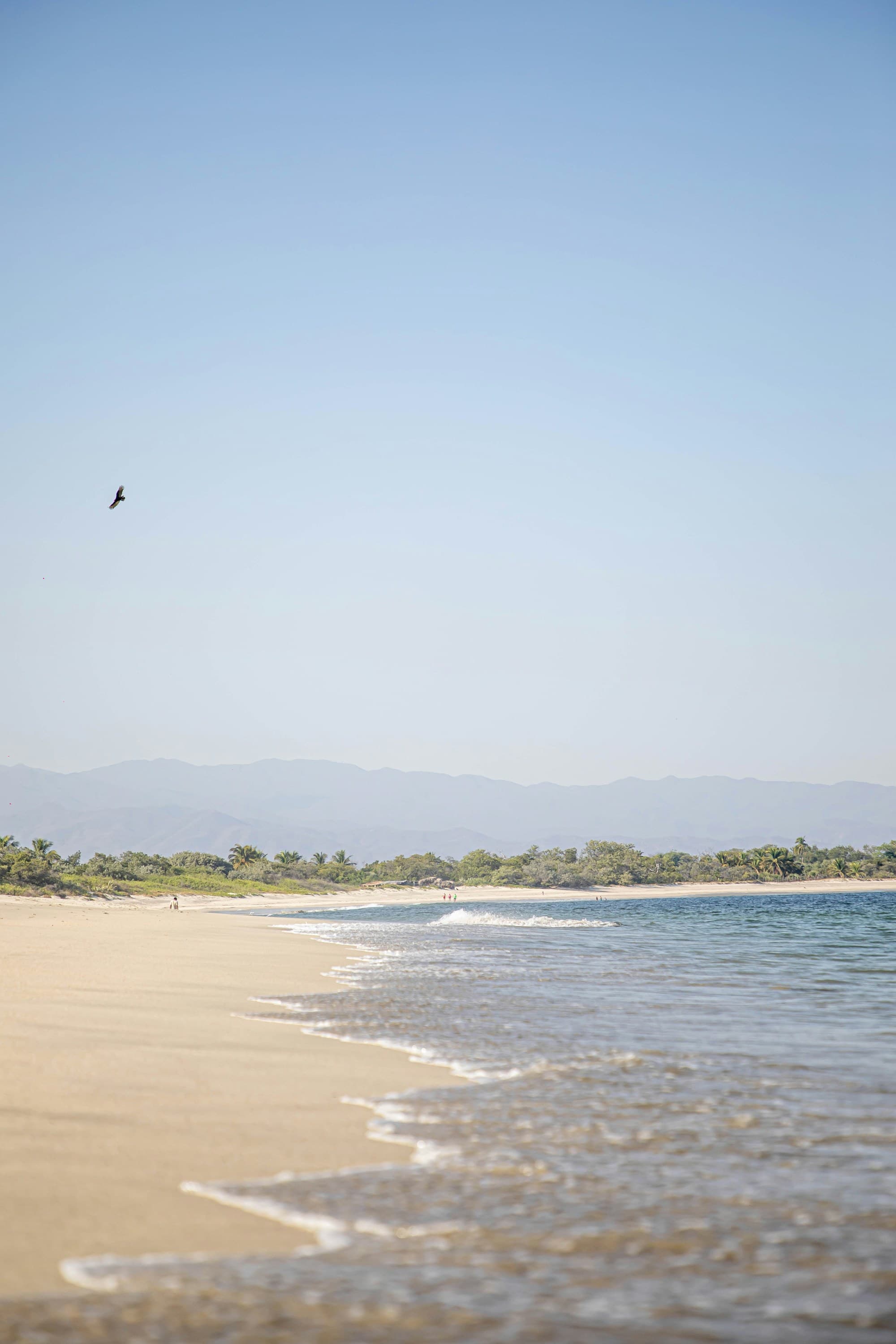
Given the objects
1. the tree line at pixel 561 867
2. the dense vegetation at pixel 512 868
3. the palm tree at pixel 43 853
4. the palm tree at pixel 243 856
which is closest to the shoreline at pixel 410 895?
the tree line at pixel 561 867

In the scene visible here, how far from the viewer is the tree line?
328 feet

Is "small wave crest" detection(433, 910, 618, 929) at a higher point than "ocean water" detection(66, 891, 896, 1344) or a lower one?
lower

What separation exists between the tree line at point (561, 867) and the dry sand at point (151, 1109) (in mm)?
73284

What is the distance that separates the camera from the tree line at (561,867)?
100 m

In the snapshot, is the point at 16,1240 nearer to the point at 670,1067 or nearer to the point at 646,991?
the point at 670,1067

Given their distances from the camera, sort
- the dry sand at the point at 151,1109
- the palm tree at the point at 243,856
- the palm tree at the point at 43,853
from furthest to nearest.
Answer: the palm tree at the point at 243,856
the palm tree at the point at 43,853
the dry sand at the point at 151,1109

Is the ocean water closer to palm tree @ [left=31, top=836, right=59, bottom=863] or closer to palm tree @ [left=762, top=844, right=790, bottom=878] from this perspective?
palm tree @ [left=31, top=836, right=59, bottom=863]

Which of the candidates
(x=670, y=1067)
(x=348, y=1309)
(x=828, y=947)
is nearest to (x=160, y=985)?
(x=670, y=1067)

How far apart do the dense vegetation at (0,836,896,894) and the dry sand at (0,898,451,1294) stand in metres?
60.7

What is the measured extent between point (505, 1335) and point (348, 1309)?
2.56ft

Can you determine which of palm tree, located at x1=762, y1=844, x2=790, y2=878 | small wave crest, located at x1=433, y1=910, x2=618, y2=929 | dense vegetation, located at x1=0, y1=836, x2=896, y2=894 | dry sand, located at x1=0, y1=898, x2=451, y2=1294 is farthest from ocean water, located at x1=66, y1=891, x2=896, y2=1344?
palm tree, located at x1=762, y1=844, x2=790, y2=878

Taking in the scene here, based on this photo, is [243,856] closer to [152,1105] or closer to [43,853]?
[43,853]

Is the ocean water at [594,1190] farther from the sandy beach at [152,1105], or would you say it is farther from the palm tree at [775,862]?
the palm tree at [775,862]

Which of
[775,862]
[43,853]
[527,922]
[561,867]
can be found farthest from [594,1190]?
[775,862]
